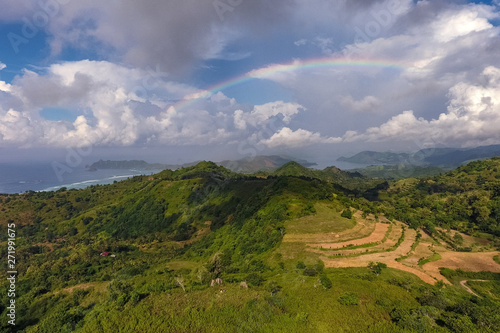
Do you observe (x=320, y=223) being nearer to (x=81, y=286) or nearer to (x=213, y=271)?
(x=213, y=271)

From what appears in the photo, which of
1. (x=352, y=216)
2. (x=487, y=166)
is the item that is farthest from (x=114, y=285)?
(x=487, y=166)

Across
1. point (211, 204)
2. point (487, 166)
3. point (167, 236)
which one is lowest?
point (167, 236)

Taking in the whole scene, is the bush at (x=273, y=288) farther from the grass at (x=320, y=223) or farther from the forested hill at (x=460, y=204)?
the forested hill at (x=460, y=204)

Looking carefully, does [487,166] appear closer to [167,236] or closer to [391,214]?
[391,214]

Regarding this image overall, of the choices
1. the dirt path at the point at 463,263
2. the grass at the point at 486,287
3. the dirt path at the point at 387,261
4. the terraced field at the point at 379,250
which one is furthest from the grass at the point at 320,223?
the grass at the point at 486,287

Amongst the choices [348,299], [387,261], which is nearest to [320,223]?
[387,261]

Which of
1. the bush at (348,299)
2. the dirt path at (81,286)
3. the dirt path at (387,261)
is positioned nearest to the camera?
the bush at (348,299)
